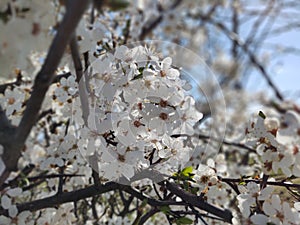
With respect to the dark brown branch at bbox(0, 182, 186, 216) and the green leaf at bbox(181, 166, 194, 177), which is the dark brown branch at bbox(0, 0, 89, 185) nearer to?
the dark brown branch at bbox(0, 182, 186, 216)

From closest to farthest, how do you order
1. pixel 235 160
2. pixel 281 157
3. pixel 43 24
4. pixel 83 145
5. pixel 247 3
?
pixel 43 24 → pixel 281 157 → pixel 83 145 → pixel 235 160 → pixel 247 3

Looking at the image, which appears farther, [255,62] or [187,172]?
[255,62]

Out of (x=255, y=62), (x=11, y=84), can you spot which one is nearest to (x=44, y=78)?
(x=11, y=84)

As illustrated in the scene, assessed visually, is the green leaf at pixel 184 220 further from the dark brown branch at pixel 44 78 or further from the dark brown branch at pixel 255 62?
the dark brown branch at pixel 255 62

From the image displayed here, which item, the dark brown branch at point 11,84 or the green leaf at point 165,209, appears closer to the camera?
the green leaf at point 165,209

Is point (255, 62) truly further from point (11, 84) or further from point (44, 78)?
point (44, 78)

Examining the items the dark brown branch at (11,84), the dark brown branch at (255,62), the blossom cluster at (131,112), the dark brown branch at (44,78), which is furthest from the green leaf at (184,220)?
the dark brown branch at (255,62)

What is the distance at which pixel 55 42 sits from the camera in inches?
22.5

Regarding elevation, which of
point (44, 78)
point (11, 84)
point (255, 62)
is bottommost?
point (44, 78)

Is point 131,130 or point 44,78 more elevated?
point 131,130

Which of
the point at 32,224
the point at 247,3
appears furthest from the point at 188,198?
the point at 247,3

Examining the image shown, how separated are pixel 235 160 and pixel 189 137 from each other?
1837mm

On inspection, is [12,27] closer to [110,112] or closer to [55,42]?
[55,42]

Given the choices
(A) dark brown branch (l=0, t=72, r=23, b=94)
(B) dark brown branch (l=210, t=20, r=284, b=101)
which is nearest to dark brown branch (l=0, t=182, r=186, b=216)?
(A) dark brown branch (l=0, t=72, r=23, b=94)
